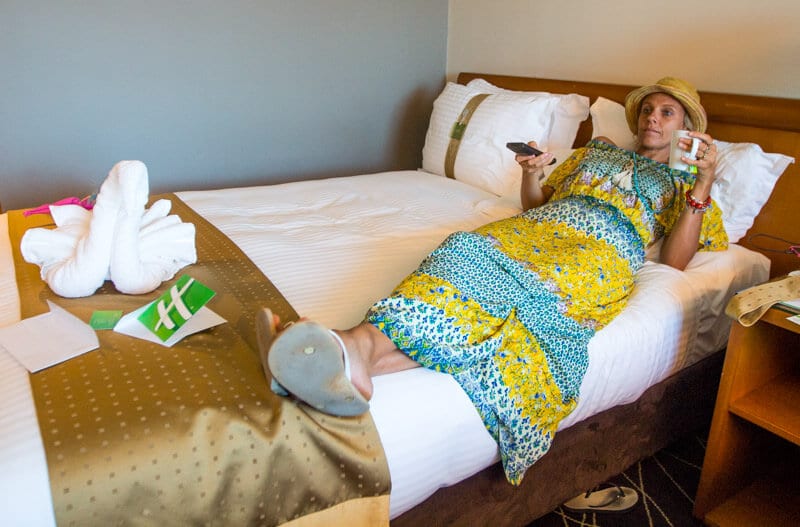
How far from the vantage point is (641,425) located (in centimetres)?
151

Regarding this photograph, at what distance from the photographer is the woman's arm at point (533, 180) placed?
5.61 feet

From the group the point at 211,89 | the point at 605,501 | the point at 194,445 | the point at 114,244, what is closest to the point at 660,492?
the point at 605,501

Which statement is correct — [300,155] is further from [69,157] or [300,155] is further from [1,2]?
[1,2]

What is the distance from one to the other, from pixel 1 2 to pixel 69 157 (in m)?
0.59

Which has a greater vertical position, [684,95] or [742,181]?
[684,95]

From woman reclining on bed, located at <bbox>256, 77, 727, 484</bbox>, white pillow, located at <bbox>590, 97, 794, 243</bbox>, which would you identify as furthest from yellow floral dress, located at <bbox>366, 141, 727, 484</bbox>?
white pillow, located at <bbox>590, 97, 794, 243</bbox>

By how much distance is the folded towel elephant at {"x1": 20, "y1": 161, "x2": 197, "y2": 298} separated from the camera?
50.2 inches

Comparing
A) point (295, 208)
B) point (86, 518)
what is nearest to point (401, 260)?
point (295, 208)

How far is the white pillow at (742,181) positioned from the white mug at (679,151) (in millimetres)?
327

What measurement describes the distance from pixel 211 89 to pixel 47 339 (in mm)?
1777

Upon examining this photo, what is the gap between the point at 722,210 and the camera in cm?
174

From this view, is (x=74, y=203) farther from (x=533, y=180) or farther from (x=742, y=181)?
(x=742, y=181)

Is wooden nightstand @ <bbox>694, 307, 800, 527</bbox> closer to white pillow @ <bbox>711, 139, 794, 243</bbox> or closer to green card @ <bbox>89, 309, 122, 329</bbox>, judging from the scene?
white pillow @ <bbox>711, 139, 794, 243</bbox>

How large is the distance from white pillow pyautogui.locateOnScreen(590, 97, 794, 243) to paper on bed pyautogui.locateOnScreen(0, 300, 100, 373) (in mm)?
1685
